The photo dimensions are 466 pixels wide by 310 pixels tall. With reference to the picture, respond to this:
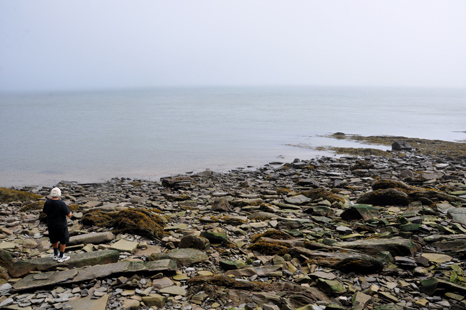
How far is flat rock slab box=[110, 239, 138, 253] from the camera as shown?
8734 millimetres

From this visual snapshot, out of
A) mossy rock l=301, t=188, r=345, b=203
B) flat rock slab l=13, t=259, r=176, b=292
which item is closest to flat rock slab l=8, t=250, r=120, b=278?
flat rock slab l=13, t=259, r=176, b=292

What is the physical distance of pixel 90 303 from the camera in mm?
6188

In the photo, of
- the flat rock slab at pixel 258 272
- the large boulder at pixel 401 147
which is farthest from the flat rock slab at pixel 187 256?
the large boulder at pixel 401 147

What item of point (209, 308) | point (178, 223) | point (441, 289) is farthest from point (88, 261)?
point (441, 289)

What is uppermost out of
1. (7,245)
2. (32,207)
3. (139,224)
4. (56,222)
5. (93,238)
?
(56,222)

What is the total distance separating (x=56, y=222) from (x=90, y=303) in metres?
2.53

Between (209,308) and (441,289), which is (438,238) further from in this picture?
(209,308)

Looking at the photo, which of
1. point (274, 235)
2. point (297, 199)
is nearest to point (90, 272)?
point (274, 235)

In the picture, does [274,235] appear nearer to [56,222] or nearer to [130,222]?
[130,222]

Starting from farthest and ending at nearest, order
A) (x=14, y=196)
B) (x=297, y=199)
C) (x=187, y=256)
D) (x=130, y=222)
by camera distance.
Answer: (x=14, y=196), (x=297, y=199), (x=130, y=222), (x=187, y=256)

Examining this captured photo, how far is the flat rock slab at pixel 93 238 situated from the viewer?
356 inches

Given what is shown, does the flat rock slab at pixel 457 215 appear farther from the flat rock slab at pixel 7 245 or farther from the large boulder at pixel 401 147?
the large boulder at pixel 401 147

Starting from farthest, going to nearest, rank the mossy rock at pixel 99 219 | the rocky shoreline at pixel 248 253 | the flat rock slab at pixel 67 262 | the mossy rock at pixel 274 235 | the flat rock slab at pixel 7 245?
the mossy rock at pixel 99 219, the mossy rock at pixel 274 235, the flat rock slab at pixel 7 245, the flat rock slab at pixel 67 262, the rocky shoreline at pixel 248 253

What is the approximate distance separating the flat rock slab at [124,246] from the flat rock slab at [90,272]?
119cm
